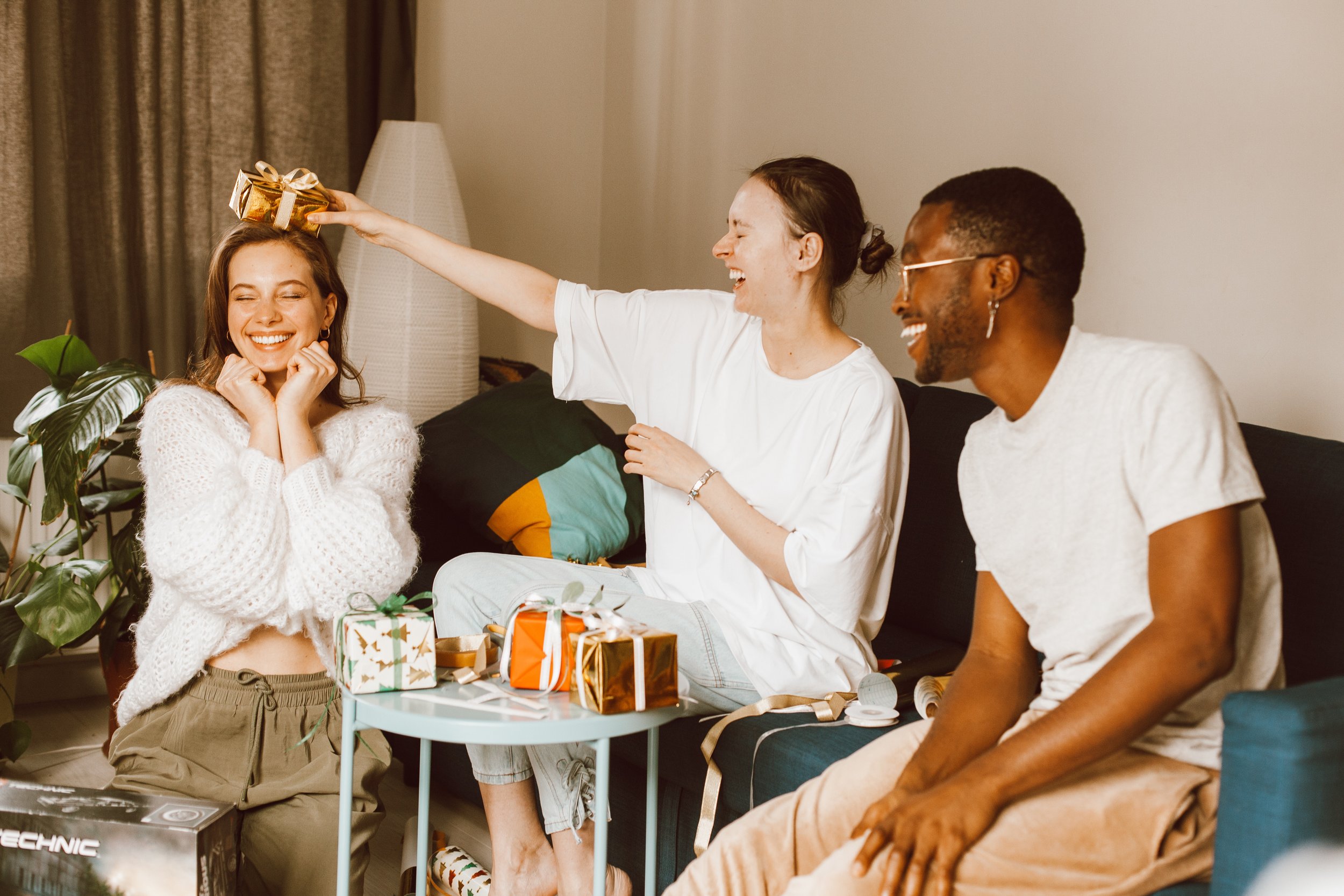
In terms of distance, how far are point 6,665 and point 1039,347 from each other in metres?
2.11

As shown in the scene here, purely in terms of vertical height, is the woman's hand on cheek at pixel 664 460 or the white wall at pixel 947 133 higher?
the white wall at pixel 947 133

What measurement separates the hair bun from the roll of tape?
675 mm

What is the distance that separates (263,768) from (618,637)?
67 cm

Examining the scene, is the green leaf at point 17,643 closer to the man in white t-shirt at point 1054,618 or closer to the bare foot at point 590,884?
the bare foot at point 590,884

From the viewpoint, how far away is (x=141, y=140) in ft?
9.53

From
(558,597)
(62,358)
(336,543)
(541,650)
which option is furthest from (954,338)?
(62,358)

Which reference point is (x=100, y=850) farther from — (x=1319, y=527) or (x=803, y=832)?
(x=1319, y=527)

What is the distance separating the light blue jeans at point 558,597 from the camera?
1.67 m

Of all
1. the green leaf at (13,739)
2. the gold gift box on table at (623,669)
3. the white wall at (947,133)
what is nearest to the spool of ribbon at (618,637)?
the gold gift box on table at (623,669)

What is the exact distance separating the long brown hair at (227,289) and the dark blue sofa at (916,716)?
2.18ft

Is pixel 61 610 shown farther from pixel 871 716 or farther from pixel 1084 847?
pixel 1084 847

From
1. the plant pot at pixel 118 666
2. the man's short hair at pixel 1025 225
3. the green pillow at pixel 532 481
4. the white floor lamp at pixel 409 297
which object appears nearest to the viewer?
the man's short hair at pixel 1025 225

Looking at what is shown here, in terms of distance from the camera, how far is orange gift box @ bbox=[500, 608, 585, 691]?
140cm

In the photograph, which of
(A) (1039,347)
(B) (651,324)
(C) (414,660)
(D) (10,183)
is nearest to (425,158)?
(D) (10,183)
